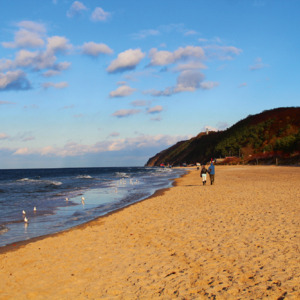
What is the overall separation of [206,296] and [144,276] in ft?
4.95

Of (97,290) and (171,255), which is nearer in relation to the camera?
(97,290)

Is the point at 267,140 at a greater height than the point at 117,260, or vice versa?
the point at 267,140

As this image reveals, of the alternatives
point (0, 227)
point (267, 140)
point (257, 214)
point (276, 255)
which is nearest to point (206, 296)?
point (276, 255)

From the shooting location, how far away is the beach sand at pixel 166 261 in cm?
538

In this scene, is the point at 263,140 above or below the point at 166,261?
above

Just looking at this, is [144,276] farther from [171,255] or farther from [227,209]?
[227,209]

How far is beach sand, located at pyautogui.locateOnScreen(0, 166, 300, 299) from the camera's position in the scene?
5.38m

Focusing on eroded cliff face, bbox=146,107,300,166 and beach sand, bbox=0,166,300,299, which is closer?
beach sand, bbox=0,166,300,299

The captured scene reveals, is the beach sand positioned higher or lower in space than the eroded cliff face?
lower

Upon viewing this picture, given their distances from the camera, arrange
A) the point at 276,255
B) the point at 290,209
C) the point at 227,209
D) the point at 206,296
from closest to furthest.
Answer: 1. the point at 206,296
2. the point at 276,255
3. the point at 290,209
4. the point at 227,209

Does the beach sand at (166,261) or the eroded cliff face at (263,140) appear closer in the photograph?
the beach sand at (166,261)

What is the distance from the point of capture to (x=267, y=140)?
10306 cm

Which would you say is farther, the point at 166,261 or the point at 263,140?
the point at 263,140

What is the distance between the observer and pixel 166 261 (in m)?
6.95
